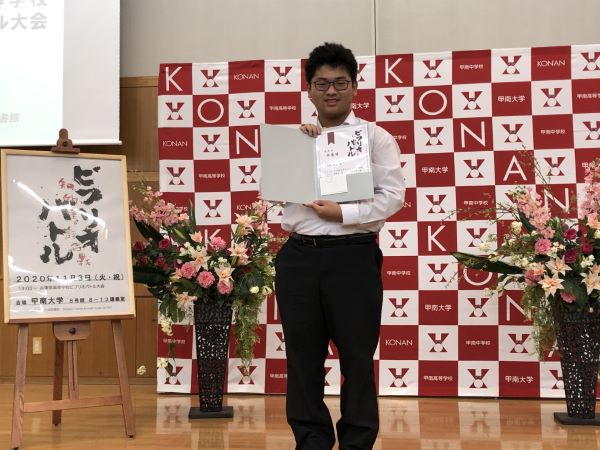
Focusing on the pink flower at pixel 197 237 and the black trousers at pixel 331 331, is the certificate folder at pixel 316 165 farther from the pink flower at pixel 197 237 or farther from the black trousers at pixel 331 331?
the pink flower at pixel 197 237

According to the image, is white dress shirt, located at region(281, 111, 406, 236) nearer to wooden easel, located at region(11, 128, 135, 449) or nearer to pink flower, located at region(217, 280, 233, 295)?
pink flower, located at region(217, 280, 233, 295)

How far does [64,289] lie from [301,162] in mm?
1316

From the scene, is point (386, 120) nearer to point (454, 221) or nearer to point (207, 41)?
point (454, 221)

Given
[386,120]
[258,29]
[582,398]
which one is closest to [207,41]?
[258,29]

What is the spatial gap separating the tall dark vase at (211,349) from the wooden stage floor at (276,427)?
11 cm

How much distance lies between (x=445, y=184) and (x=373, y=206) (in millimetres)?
1708

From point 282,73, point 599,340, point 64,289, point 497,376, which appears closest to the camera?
point 64,289

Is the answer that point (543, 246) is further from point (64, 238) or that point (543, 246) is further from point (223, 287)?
point (64, 238)

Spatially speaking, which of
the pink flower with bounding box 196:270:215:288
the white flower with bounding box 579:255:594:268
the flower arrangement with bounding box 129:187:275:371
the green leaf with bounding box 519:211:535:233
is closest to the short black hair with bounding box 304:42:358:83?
the flower arrangement with bounding box 129:187:275:371

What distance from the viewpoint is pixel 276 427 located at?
3.11m

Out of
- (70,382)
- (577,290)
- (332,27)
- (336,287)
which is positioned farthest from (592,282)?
(70,382)

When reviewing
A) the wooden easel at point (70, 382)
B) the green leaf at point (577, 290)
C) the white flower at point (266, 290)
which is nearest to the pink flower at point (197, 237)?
the white flower at point (266, 290)

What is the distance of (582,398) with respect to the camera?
3.15 metres

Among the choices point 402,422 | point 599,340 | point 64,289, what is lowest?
point 402,422
